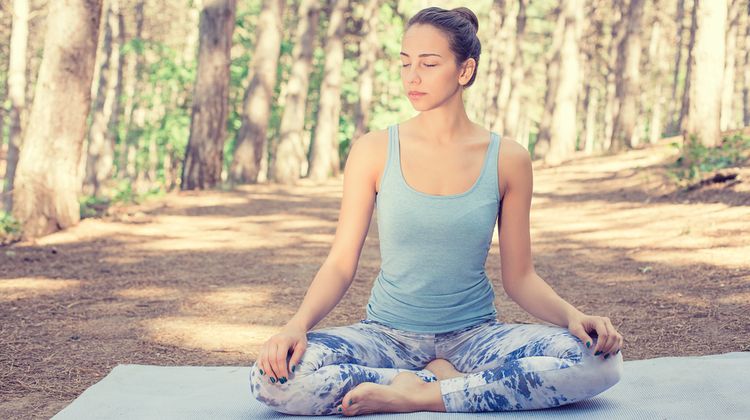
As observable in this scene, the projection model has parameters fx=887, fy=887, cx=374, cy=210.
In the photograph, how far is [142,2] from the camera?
3222 centimetres

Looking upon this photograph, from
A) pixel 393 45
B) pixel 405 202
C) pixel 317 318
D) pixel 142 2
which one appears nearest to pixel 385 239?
pixel 405 202

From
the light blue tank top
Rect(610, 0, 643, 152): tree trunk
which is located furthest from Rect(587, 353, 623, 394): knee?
Rect(610, 0, 643, 152): tree trunk

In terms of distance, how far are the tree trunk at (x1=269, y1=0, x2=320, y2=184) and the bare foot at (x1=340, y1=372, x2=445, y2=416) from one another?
17.7m

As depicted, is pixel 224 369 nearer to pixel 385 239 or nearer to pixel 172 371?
pixel 172 371

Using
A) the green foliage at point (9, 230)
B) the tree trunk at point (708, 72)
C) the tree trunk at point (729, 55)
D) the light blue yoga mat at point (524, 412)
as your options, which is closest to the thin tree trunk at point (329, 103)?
the tree trunk at point (708, 72)

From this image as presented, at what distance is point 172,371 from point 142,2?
29.8 m

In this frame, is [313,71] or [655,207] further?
[313,71]

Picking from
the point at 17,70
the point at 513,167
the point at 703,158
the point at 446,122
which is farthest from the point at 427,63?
the point at 17,70

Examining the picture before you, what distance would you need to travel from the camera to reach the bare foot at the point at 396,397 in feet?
10.8

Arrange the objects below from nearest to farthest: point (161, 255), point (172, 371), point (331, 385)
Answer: point (331, 385) < point (172, 371) < point (161, 255)

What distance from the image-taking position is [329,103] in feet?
76.6

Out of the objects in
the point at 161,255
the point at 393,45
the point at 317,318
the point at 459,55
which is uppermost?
the point at 393,45

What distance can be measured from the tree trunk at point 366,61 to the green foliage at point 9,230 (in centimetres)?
1617

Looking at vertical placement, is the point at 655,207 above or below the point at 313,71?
below
